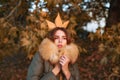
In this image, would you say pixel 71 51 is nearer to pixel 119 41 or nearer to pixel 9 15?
pixel 119 41

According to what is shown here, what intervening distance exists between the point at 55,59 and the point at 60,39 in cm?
22

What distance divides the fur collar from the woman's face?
0.14ft

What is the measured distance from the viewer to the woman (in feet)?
13.2

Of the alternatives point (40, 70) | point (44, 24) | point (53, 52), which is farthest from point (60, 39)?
point (44, 24)

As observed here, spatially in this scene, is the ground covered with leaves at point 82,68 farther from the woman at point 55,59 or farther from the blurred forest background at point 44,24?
the woman at point 55,59

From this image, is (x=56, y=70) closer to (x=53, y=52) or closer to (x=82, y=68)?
(x=53, y=52)

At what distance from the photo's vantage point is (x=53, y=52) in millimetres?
4035

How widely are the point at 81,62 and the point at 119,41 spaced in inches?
147

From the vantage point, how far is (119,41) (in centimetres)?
544

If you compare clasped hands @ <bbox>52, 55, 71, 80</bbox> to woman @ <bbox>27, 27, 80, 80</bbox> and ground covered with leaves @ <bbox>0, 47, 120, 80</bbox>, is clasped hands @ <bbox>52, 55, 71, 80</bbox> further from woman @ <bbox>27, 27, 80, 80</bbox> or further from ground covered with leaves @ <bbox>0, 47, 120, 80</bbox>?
ground covered with leaves @ <bbox>0, 47, 120, 80</bbox>

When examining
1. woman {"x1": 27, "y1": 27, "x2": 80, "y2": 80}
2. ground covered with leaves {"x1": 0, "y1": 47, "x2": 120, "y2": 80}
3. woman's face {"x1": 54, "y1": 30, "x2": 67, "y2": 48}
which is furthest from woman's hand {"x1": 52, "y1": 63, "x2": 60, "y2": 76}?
ground covered with leaves {"x1": 0, "y1": 47, "x2": 120, "y2": 80}

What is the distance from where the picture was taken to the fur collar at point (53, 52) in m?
4.02

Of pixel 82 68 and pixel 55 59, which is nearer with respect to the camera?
pixel 55 59

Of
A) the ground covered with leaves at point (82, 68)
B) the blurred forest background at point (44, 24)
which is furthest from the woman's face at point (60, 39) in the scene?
the ground covered with leaves at point (82, 68)
